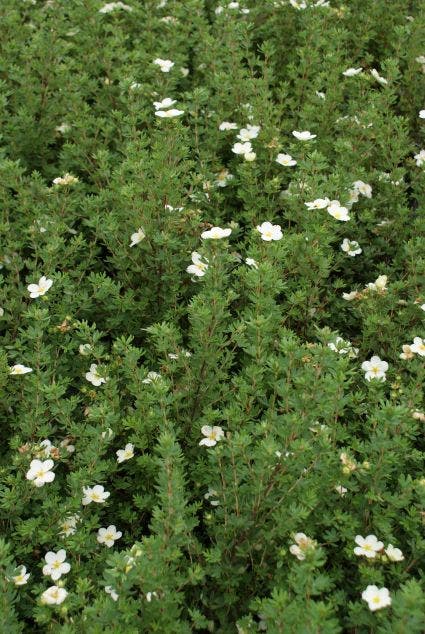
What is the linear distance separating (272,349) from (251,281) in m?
0.44

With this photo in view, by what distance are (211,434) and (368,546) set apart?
0.77m

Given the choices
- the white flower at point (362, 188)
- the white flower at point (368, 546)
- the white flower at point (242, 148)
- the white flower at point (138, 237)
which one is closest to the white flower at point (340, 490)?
the white flower at point (368, 546)

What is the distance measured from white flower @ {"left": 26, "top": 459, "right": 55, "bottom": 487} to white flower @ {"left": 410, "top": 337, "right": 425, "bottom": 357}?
5.38 feet

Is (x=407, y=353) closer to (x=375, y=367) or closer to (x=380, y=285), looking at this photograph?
(x=375, y=367)

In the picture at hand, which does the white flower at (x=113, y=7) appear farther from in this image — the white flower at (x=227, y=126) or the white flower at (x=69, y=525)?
the white flower at (x=69, y=525)

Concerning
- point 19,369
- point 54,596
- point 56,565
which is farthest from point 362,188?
point 54,596

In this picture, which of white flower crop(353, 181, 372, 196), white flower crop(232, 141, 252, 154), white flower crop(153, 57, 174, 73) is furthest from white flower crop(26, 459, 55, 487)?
white flower crop(153, 57, 174, 73)

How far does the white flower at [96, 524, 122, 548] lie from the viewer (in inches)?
122

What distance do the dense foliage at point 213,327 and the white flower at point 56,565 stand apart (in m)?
0.01

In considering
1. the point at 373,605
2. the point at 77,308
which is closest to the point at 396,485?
the point at 373,605

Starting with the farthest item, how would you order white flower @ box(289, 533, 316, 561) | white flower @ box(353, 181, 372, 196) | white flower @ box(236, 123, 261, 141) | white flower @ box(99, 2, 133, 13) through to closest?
white flower @ box(99, 2, 133, 13) → white flower @ box(236, 123, 261, 141) → white flower @ box(353, 181, 372, 196) → white flower @ box(289, 533, 316, 561)

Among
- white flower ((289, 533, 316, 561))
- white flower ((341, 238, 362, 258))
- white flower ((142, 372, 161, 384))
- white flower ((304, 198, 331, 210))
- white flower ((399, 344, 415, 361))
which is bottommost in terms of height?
white flower ((289, 533, 316, 561))

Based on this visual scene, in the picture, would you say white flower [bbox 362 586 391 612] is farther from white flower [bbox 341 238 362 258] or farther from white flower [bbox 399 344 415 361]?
white flower [bbox 341 238 362 258]

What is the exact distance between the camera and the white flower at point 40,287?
12.1 ft
